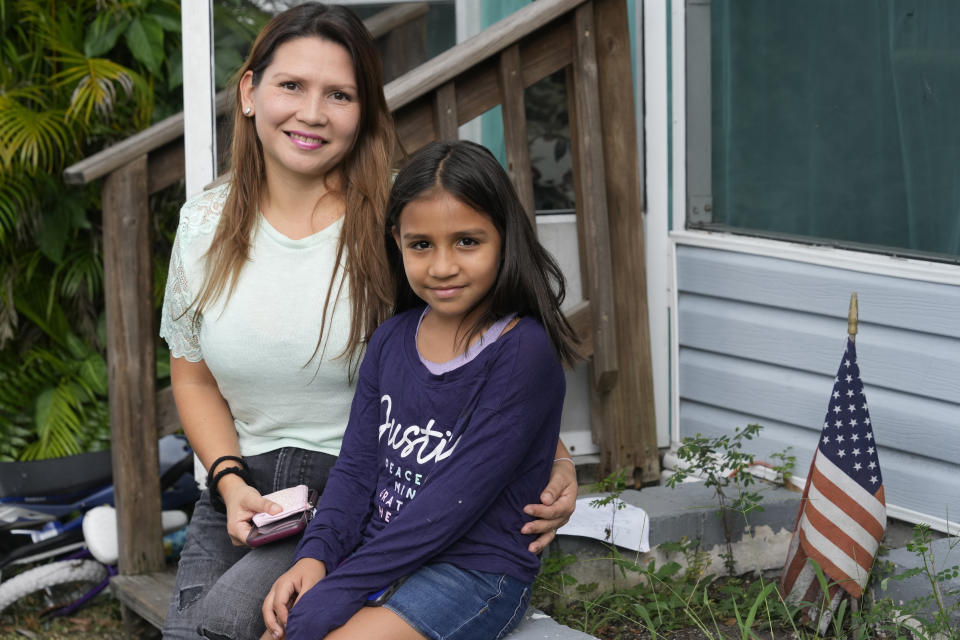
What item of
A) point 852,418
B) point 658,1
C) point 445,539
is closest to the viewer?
point 445,539

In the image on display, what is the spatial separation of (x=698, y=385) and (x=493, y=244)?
2.01 meters

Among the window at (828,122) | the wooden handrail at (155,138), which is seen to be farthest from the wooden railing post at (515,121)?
the window at (828,122)

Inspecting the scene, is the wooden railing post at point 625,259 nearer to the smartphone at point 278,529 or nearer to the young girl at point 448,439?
the young girl at point 448,439

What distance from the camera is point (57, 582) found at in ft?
13.5

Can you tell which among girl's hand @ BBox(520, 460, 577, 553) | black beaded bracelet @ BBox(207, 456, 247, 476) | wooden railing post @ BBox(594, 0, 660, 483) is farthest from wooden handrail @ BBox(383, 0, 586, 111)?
girl's hand @ BBox(520, 460, 577, 553)

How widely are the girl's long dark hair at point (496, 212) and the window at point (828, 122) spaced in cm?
155

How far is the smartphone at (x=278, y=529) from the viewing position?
2.39 m

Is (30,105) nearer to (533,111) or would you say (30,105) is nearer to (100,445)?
(100,445)

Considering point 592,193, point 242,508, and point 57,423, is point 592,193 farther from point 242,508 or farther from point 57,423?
point 57,423

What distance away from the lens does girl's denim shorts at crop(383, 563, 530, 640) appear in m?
2.12

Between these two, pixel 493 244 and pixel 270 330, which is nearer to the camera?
pixel 493 244

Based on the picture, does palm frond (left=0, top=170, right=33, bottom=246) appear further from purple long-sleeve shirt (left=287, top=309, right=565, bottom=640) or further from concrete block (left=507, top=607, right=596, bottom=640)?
concrete block (left=507, top=607, right=596, bottom=640)

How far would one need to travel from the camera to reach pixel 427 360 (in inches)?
92.7

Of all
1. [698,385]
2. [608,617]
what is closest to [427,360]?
[608,617]
